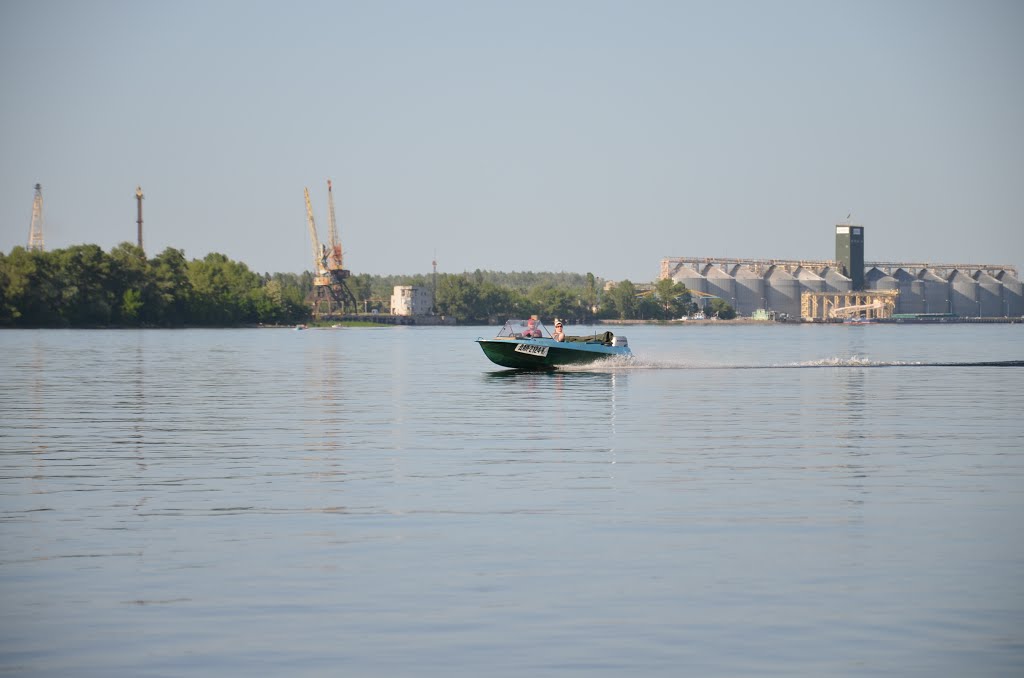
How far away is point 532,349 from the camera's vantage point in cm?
7556

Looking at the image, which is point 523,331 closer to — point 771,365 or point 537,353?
point 537,353

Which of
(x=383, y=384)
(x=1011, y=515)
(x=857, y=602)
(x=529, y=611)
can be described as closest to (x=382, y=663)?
(x=529, y=611)

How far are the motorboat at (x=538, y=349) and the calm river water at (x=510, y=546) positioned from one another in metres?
30.1

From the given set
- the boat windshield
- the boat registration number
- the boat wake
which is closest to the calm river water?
the boat registration number

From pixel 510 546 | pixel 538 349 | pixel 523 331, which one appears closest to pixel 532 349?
pixel 538 349

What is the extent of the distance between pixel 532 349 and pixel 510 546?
182ft

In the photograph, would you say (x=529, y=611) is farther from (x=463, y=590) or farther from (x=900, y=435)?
(x=900, y=435)

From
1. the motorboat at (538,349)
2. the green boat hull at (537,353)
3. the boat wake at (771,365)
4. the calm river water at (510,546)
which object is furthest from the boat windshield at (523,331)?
the calm river water at (510,546)

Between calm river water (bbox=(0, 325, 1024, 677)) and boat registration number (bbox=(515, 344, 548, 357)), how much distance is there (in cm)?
3005

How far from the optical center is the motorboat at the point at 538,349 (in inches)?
2970

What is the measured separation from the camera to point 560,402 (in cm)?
5425

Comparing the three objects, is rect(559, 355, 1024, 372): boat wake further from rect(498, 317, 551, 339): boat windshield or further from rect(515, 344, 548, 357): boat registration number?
Answer: rect(515, 344, 548, 357): boat registration number

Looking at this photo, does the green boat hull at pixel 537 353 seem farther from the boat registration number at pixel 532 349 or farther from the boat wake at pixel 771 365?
the boat wake at pixel 771 365

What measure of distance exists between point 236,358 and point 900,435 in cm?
7749
